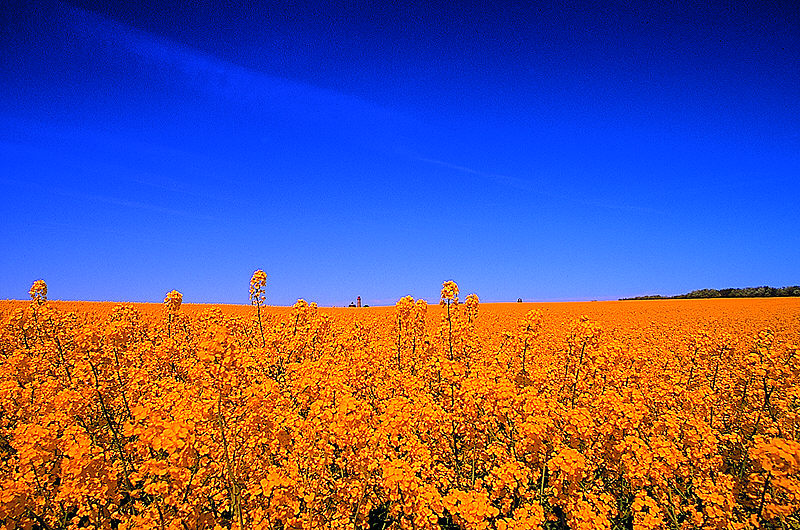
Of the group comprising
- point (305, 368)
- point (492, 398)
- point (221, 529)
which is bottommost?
point (221, 529)

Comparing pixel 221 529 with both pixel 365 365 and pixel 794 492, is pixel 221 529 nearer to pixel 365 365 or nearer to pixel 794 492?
pixel 365 365

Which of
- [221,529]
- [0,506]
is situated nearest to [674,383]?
[221,529]

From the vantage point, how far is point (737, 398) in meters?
6.12

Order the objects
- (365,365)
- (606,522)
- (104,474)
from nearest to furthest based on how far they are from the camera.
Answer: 1. (606,522)
2. (104,474)
3. (365,365)

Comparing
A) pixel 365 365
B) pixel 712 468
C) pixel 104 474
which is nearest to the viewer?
pixel 104 474

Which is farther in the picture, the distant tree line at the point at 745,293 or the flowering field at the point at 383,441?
the distant tree line at the point at 745,293

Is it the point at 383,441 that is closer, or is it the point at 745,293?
the point at 383,441

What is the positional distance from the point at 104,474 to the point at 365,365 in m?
3.31

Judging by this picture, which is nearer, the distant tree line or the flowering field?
the flowering field

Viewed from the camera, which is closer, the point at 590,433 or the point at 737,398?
the point at 590,433

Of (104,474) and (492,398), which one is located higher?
(492,398)

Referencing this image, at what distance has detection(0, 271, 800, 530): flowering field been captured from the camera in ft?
10.2

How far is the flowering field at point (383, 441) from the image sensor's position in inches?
122

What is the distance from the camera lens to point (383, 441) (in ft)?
11.5
